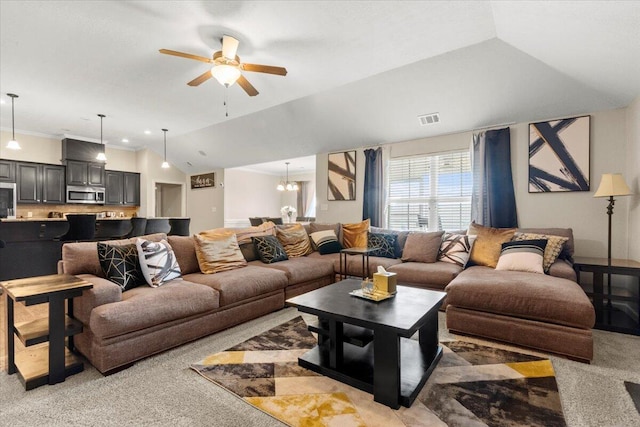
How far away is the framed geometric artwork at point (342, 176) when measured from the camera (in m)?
5.58

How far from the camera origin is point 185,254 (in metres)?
3.17

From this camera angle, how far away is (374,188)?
17.2ft

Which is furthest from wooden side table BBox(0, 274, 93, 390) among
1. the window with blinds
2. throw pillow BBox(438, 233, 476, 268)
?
the window with blinds

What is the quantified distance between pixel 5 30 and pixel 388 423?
4637 mm

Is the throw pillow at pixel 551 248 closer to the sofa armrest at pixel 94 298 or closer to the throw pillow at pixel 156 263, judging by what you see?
the throw pillow at pixel 156 263

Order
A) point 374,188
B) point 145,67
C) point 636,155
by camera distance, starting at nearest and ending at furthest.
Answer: point 636,155 → point 145,67 → point 374,188

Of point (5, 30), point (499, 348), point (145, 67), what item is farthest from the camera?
point (145, 67)

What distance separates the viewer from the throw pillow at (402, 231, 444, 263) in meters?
3.88

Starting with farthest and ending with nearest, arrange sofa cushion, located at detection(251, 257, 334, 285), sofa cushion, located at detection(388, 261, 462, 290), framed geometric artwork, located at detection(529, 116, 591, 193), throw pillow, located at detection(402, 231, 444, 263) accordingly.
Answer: throw pillow, located at detection(402, 231, 444, 263) → framed geometric artwork, located at detection(529, 116, 591, 193) → sofa cushion, located at detection(251, 257, 334, 285) → sofa cushion, located at detection(388, 261, 462, 290)

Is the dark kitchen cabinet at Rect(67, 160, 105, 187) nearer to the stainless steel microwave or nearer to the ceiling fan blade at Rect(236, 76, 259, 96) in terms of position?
the stainless steel microwave

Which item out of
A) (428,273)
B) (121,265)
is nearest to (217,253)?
(121,265)

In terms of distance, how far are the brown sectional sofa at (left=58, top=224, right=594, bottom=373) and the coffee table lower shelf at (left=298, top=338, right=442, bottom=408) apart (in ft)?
2.10

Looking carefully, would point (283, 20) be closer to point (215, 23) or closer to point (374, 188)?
point (215, 23)

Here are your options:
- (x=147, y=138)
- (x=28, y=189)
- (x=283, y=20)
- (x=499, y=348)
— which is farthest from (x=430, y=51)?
(x=28, y=189)
